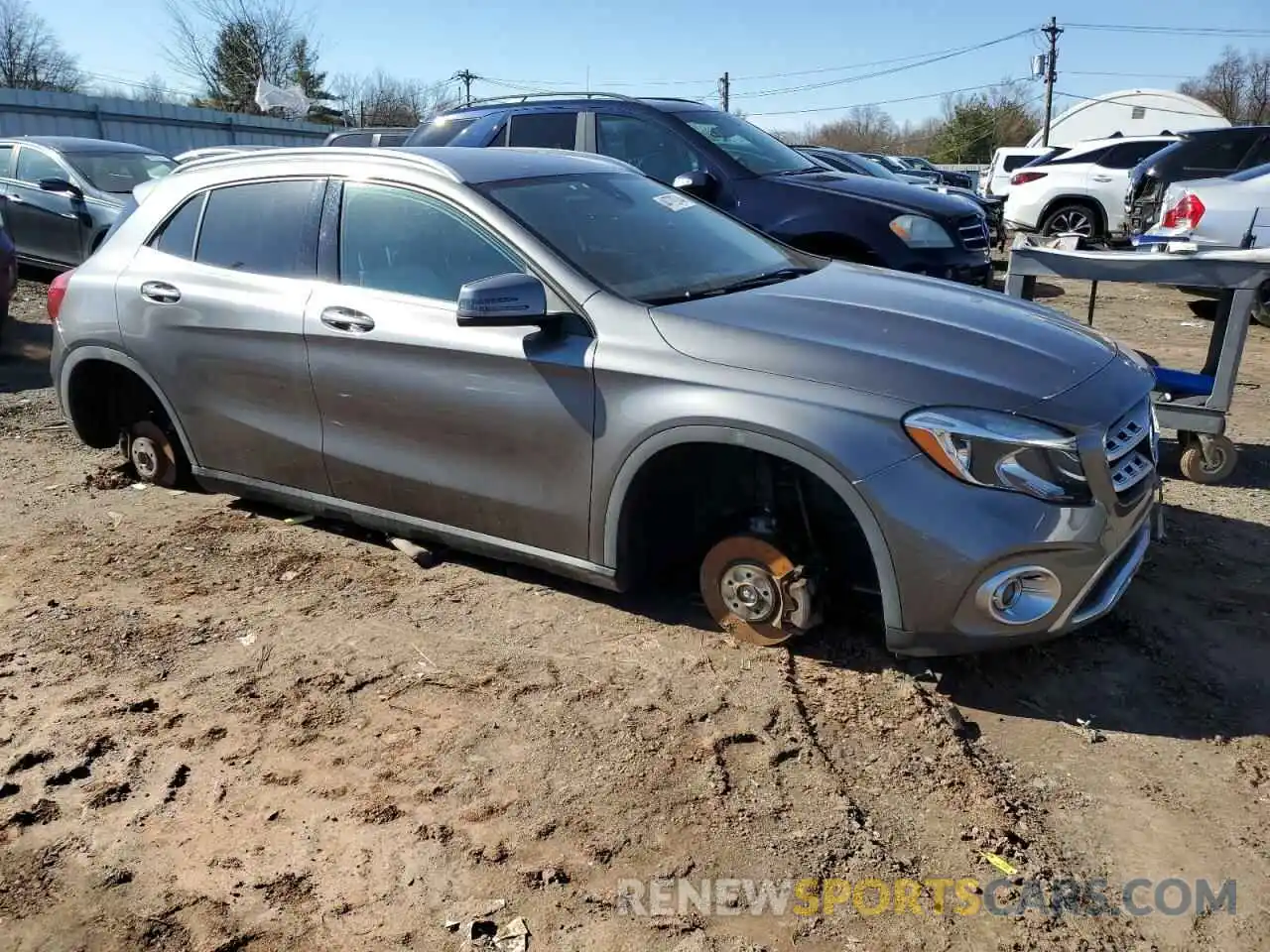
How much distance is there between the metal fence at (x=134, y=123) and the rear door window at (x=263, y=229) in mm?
15624

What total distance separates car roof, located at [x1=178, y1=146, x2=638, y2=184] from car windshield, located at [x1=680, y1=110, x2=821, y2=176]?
9.83ft

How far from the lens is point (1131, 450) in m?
3.21

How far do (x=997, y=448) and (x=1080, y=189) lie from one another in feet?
47.6

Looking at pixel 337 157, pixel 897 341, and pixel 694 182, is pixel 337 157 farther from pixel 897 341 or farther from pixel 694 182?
pixel 694 182

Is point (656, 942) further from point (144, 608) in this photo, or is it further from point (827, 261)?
point (827, 261)

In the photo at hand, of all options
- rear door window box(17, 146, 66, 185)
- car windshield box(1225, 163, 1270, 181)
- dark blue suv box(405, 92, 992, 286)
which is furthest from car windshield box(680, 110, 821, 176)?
rear door window box(17, 146, 66, 185)

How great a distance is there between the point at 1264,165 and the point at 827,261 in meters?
7.20

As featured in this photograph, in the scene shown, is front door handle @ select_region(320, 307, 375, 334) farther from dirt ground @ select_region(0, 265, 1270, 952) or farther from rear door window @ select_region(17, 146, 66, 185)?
rear door window @ select_region(17, 146, 66, 185)

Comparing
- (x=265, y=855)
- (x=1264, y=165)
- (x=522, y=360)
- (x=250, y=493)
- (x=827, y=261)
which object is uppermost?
(x=1264, y=165)

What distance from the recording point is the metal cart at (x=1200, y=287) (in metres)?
4.89

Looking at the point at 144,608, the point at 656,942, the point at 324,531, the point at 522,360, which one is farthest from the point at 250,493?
the point at 656,942

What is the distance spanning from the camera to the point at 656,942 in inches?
89.7

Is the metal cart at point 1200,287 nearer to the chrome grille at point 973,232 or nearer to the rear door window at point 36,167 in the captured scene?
the chrome grille at point 973,232

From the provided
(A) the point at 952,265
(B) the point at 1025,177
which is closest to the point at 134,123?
(B) the point at 1025,177
